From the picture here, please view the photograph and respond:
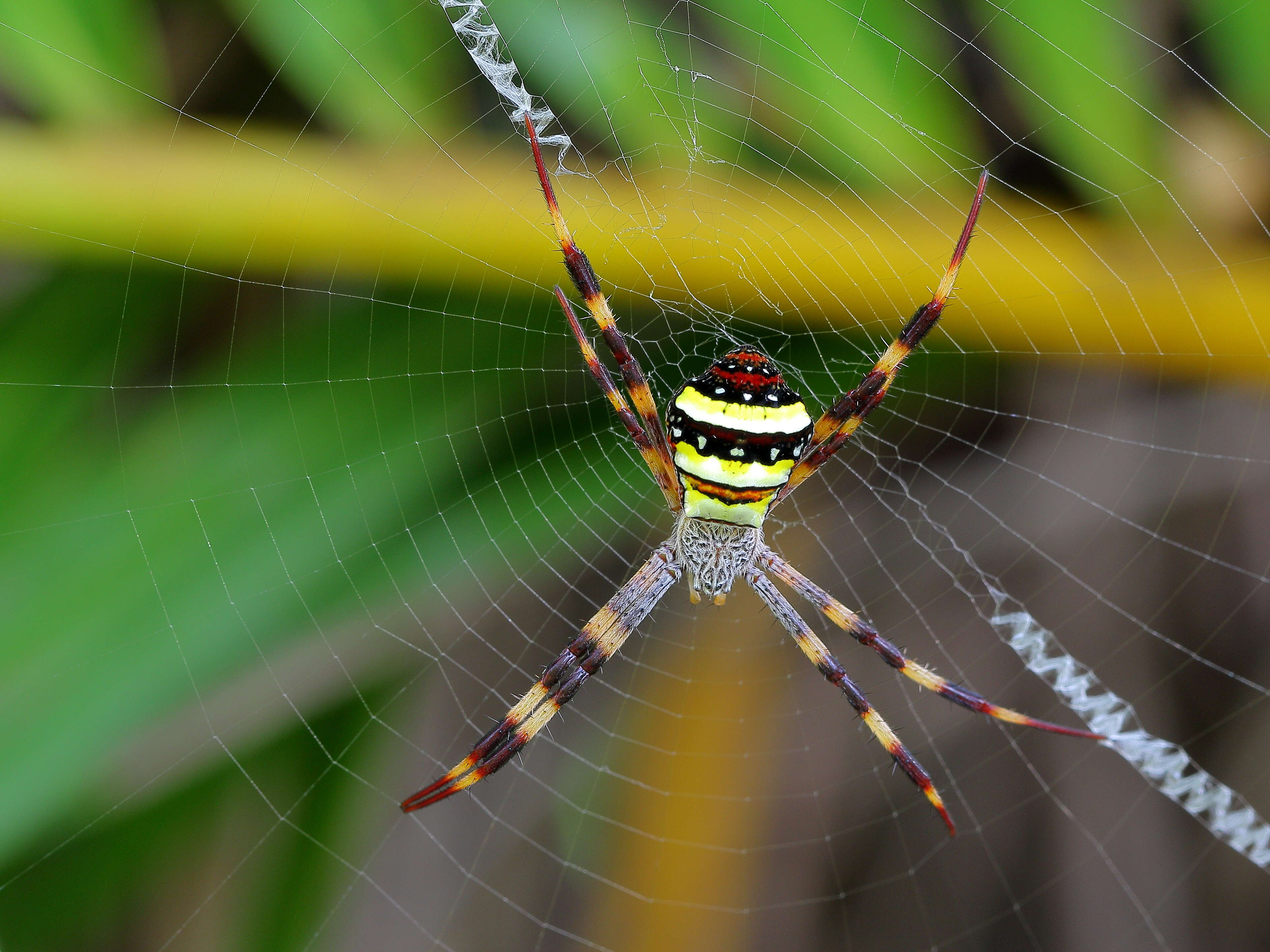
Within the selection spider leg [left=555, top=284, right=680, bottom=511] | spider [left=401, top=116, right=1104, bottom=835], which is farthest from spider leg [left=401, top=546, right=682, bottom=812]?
spider leg [left=555, top=284, right=680, bottom=511]

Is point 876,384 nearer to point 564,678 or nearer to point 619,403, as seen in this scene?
point 619,403

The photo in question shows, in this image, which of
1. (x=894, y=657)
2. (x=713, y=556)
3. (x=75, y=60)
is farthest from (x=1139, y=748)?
(x=75, y=60)

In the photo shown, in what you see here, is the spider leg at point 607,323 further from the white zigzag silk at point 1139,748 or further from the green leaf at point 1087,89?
the white zigzag silk at point 1139,748

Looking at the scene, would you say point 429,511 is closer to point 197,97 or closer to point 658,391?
point 658,391

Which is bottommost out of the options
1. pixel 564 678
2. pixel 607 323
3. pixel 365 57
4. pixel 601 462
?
pixel 564 678

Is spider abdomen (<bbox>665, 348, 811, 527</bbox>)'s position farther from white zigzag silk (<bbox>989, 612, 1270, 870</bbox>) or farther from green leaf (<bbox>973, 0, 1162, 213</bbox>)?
white zigzag silk (<bbox>989, 612, 1270, 870</bbox>)

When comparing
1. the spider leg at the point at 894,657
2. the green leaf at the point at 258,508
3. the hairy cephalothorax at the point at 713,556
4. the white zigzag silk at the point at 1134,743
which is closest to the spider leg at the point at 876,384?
the hairy cephalothorax at the point at 713,556

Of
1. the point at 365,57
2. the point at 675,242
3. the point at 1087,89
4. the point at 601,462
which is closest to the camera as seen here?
the point at 365,57

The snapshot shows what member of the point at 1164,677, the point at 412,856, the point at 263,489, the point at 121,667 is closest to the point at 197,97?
the point at 263,489
